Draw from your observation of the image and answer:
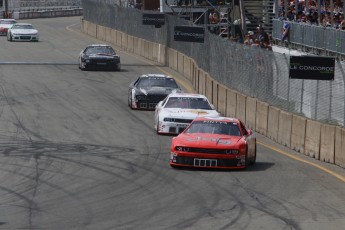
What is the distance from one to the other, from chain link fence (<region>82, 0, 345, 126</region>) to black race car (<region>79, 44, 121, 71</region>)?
11.0 feet

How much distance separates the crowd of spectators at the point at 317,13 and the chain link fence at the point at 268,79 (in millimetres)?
3355

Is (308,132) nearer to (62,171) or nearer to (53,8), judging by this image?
(62,171)

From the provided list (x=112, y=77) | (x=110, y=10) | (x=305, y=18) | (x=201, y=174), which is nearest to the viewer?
(x=201, y=174)

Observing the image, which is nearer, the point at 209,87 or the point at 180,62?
the point at 209,87

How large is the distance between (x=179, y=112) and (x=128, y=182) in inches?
330

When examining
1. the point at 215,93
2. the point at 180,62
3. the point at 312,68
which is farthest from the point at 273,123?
the point at 180,62

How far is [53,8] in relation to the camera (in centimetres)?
11825

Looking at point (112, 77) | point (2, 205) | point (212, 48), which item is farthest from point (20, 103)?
point (2, 205)

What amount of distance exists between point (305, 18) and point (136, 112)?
8504 mm

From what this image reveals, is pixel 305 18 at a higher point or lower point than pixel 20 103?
higher

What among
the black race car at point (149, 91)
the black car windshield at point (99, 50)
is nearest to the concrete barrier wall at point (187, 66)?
the black car windshield at point (99, 50)

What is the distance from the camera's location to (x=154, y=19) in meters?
53.4

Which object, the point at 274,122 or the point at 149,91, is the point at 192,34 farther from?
the point at 274,122

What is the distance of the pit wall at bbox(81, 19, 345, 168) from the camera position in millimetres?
22984
